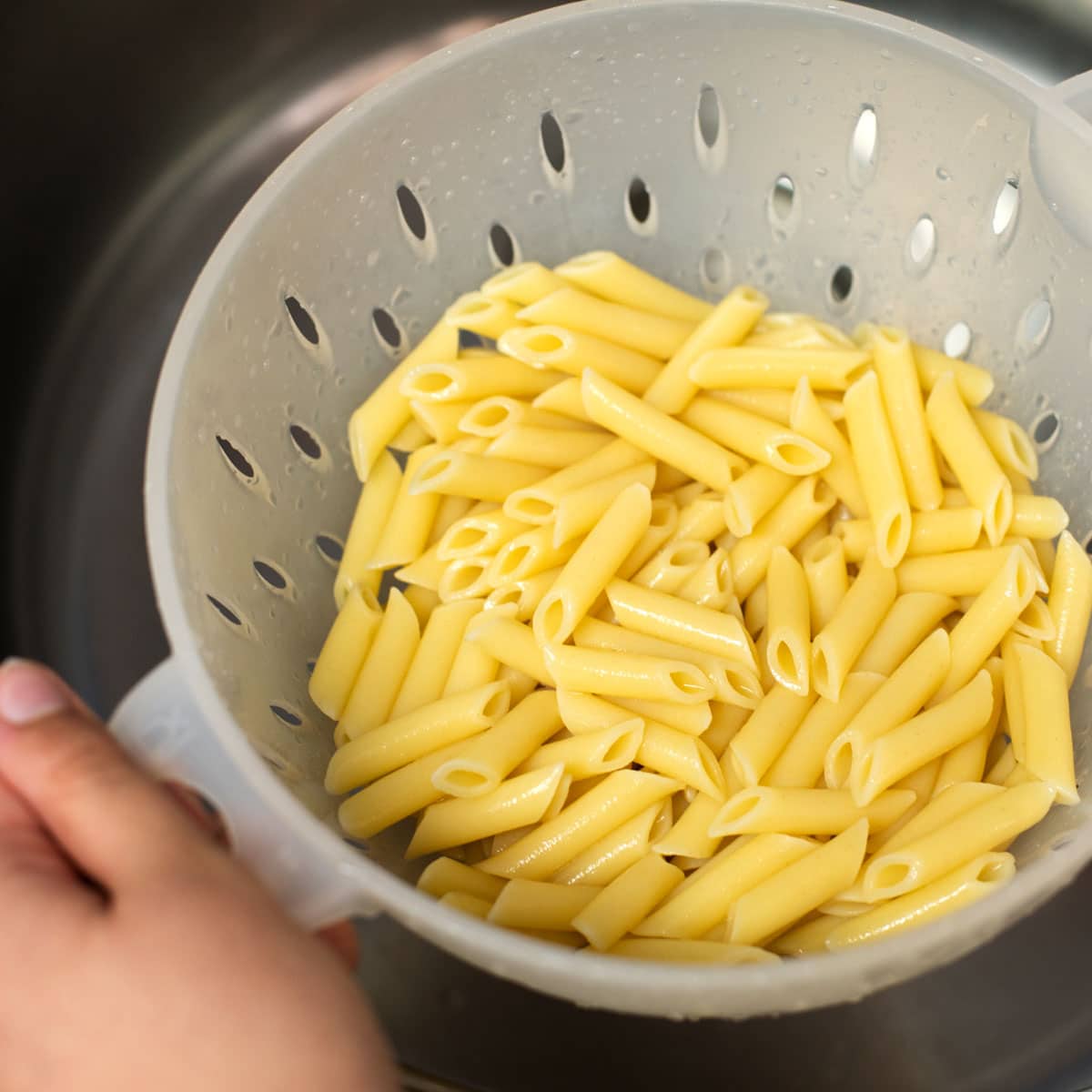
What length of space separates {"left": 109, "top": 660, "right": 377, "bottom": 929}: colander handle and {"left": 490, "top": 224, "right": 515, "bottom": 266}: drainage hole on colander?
0.55m

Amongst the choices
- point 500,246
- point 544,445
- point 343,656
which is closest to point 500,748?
A: point 343,656

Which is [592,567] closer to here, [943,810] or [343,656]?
[343,656]

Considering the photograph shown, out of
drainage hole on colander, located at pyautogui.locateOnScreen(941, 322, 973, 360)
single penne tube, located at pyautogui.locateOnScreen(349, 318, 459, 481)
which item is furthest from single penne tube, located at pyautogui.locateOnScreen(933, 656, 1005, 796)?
single penne tube, located at pyautogui.locateOnScreen(349, 318, 459, 481)

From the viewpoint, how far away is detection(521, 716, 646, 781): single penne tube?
0.87 metres

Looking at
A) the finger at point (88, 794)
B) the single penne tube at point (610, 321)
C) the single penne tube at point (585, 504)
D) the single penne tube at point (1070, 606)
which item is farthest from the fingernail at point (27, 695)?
the single penne tube at point (1070, 606)

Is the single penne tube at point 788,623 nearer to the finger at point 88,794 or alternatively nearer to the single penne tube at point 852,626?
the single penne tube at point 852,626

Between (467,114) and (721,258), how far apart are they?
30cm

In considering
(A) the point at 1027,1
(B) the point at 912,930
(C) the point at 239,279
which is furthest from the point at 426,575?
(A) the point at 1027,1

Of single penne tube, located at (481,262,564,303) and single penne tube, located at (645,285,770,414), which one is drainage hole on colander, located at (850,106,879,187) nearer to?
single penne tube, located at (645,285,770,414)

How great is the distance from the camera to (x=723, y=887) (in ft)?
2.74

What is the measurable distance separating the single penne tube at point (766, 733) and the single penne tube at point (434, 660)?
9.5 inches

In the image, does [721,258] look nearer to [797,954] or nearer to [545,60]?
[545,60]

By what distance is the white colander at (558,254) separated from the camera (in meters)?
0.73

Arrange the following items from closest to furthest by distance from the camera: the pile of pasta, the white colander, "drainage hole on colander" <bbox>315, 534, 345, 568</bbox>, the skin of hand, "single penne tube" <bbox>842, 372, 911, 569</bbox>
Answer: the skin of hand < the white colander < the pile of pasta < "single penne tube" <bbox>842, 372, 911, 569</bbox> < "drainage hole on colander" <bbox>315, 534, 345, 568</bbox>
